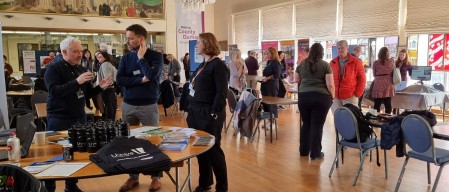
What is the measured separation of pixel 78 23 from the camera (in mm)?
12305

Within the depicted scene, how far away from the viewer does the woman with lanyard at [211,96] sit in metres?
3.24

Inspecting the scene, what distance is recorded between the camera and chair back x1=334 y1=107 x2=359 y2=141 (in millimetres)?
3834

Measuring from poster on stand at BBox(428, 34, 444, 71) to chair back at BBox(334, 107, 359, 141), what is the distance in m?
6.02

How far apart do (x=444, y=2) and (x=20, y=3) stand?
10938mm

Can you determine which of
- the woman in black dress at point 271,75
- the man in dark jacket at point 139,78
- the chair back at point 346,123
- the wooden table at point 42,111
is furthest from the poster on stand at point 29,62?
the chair back at point 346,123

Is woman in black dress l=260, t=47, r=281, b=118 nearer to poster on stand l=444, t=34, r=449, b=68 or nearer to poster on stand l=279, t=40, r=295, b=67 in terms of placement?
poster on stand l=444, t=34, r=449, b=68

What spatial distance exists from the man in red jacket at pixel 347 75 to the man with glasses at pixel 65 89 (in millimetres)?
3012

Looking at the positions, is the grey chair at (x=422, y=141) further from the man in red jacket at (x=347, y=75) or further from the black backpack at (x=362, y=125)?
the man in red jacket at (x=347, y=75)

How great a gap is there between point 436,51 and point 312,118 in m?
5.73

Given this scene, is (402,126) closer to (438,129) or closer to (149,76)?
(438,129)

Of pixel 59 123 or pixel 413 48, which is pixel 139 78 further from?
pixel 413 48

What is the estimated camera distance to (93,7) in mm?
12508

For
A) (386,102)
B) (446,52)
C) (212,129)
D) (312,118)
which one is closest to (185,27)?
(446,52)

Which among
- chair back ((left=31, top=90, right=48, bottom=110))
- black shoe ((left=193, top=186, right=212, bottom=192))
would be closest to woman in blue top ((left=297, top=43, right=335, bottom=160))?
black shoe ((left=193, top=186, right=212, bottom=192))
